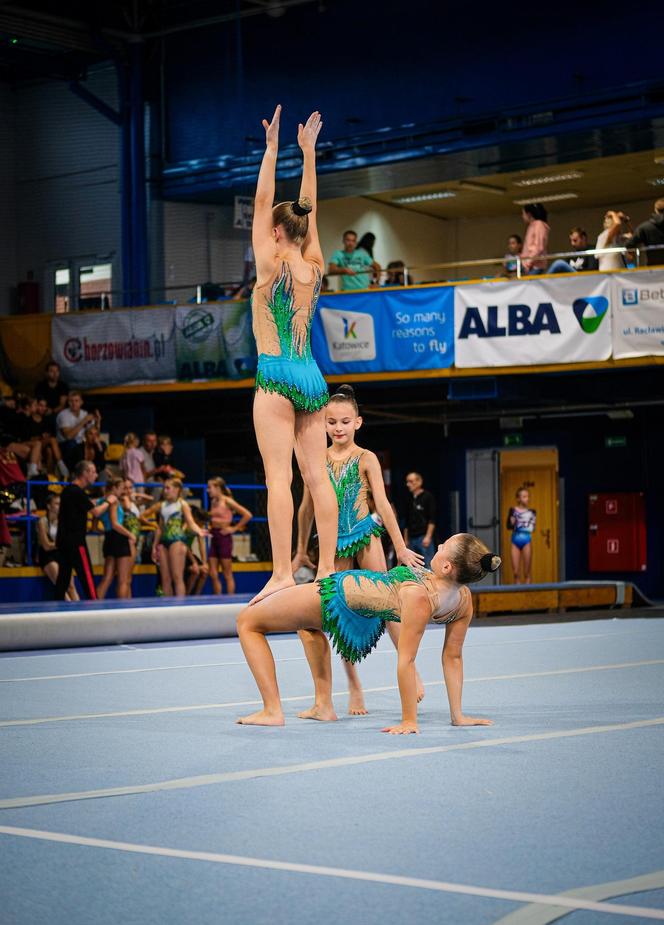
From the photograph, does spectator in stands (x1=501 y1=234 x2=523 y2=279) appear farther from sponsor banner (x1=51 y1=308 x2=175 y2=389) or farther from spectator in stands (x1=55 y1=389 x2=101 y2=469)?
spectator in stands (x1=55 y1=389 x2=101 y2=469)

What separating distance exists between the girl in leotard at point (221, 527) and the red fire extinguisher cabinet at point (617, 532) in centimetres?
751

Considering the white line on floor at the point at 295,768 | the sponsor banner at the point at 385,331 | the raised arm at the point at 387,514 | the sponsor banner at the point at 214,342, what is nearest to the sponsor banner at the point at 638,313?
the sponsor banner at the point at 385,331

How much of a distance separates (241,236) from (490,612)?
1066cm

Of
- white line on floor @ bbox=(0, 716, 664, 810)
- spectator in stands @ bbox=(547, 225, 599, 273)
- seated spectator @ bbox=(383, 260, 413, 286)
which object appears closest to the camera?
white line on floor @ bbox=(0, 716, 664, 810)

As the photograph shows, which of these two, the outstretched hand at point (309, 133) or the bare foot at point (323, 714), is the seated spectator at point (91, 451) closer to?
the outstretched hand at point (309, 133)

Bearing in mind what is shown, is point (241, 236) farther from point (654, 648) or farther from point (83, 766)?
point (83, 766)

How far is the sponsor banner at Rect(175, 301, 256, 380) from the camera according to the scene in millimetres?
18266

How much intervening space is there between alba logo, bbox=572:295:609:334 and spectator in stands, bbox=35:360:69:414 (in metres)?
7.25

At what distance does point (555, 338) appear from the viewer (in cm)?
1667

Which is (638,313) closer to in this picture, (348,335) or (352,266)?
(348,335)

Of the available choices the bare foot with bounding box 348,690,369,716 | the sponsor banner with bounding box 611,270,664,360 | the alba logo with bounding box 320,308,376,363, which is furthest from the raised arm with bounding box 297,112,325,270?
the alba logo with bounding box 320,308,376,363

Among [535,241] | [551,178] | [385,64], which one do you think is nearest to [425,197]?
[551,178]

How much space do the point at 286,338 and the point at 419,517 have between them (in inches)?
436

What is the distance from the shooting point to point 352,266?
18594mm
